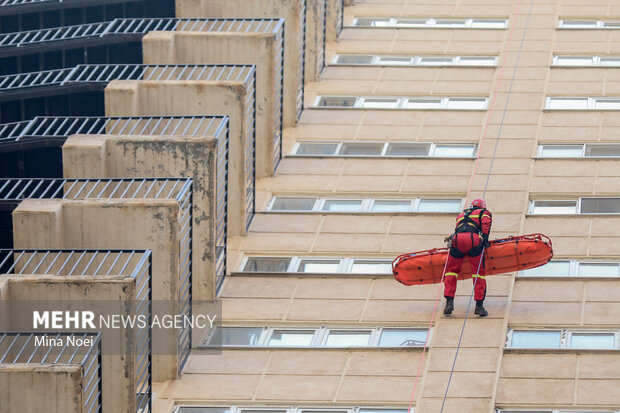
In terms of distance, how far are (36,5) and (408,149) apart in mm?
10416

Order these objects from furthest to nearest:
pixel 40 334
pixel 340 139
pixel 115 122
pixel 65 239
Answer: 1. pixel 340 139
2. pixel 115 122
3. pixel 65 239
4. pixel 40 334

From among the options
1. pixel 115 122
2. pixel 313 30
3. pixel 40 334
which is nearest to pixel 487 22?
pixel 313 30

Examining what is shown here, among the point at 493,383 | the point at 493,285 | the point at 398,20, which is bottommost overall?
the point at 493,383

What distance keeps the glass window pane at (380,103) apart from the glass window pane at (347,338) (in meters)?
10.9

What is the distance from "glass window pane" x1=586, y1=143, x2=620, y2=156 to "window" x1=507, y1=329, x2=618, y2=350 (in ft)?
27.4

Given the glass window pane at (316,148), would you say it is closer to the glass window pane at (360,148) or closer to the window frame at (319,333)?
the glass window pane at (360,148)

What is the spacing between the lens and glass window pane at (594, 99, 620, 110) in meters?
48.2

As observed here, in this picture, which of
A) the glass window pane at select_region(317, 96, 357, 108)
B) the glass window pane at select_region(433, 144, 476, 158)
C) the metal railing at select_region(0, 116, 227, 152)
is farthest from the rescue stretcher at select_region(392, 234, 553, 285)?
the glass window pane at select_region(317, 96, 357, 108)

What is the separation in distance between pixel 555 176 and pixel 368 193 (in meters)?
4.23

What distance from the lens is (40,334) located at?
3544 cm

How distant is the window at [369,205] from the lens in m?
44.4

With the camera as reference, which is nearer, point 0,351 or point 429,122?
point 0,351

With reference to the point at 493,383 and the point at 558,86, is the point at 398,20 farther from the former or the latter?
the point at 493,383

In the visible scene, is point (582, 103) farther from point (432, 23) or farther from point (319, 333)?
point (319, 333)
